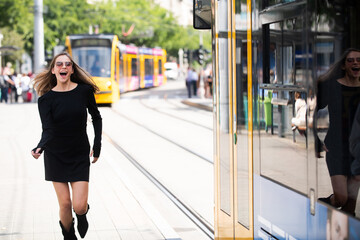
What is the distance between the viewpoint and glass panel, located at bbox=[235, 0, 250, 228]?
5.00m

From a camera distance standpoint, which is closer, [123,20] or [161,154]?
[161,154]

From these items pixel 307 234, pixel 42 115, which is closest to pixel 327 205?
pixel 307 234

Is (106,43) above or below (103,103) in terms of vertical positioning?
above

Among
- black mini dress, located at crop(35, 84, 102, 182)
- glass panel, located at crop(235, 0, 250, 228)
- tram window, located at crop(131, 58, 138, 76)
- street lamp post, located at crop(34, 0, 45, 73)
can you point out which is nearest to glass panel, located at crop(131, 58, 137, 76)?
tram window, located at crop(131, 58, 138, 76)

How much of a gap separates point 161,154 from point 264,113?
1129 centimetres

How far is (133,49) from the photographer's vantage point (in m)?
48.4

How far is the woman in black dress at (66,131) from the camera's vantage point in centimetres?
624

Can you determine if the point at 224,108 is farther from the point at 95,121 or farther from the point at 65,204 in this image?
the point at 65,204

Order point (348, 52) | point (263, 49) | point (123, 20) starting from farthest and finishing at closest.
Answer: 1. point (123, 20)
2. point (263, 49)
3. point (348, 52)

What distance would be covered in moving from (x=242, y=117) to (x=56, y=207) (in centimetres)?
505

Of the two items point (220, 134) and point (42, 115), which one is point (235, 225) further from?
point (42, 115)

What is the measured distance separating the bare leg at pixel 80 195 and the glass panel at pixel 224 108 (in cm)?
115

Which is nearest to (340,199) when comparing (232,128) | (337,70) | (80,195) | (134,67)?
(337,70)

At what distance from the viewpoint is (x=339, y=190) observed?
356 centimetres
